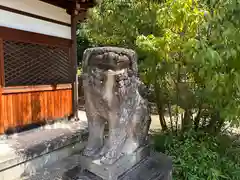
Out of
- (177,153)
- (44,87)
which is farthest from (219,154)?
(44,87)

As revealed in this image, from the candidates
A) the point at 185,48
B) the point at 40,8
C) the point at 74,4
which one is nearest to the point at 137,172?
the point at 185,48

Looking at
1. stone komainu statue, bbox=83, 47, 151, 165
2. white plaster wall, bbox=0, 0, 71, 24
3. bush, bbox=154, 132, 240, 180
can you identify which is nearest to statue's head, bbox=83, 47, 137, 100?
stone komainu statue, bbox=83, 47, 151, 165

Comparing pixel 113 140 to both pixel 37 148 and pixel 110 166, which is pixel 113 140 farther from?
pixel 37 148

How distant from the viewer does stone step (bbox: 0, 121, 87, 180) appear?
9.33 feet

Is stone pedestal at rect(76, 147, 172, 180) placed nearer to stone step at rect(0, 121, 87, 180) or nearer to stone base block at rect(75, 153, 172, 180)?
stone base block at rect(75, 153, 172, 180)

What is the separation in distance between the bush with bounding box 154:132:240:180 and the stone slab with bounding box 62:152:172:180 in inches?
20.0

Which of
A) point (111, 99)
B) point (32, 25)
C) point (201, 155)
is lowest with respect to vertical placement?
point (201, 155)

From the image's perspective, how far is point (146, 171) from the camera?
229cm

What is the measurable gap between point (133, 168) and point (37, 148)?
1.62m

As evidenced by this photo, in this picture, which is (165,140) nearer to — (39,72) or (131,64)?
(131,64)

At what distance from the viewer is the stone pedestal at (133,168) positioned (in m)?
1.95

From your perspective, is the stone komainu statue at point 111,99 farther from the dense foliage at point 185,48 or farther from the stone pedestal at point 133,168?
the dense foliage at point 185,48

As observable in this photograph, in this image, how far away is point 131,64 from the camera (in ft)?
6.46

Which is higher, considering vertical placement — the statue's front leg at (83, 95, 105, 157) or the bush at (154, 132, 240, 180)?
the statue's front leg at (83, 95, 105, 157)
